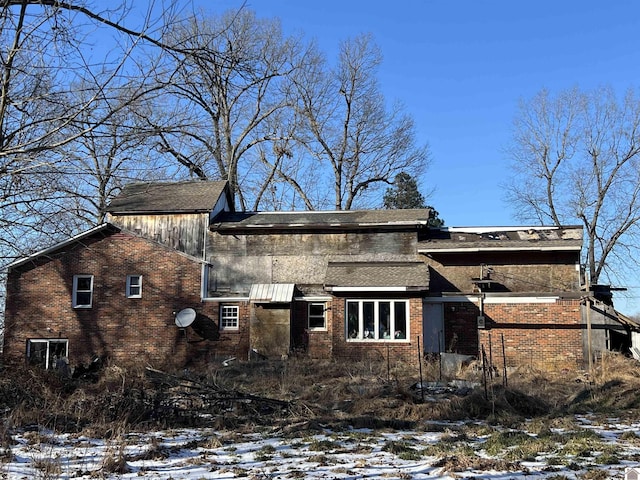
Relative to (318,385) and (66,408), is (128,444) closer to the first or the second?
(66,408)

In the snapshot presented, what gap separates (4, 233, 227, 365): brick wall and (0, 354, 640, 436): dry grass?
843 centimetres

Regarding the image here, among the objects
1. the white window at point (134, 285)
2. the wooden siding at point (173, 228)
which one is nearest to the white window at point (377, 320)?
the wooden siding at point (173, 228)

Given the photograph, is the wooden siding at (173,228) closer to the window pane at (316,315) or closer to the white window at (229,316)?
the white window at (229,316)

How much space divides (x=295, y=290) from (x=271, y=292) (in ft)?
3.28

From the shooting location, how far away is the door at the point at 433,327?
2202 centimetres

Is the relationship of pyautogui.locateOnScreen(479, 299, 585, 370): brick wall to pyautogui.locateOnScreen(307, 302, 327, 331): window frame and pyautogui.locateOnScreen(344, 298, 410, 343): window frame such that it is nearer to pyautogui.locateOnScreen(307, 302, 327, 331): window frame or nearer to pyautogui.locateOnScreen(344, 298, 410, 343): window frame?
pyautogui.locateOnScreen(344, 298, 410, 343): window frame

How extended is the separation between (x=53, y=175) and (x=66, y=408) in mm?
4920

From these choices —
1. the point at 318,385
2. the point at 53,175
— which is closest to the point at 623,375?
the point at 318,385

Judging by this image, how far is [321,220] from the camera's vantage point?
82.0 feet

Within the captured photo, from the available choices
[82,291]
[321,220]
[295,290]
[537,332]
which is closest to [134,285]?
[82,291]

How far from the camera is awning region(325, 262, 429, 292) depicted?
21141mm

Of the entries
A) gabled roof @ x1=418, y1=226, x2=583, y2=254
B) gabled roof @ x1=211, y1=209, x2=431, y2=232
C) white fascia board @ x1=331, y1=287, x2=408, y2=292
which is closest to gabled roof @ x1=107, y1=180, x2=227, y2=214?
gabled roof @ x1=211, y1=209, x2=431, y2=232

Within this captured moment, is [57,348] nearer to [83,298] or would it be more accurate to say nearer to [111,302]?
[83,298]

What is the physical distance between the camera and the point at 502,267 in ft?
74.1
